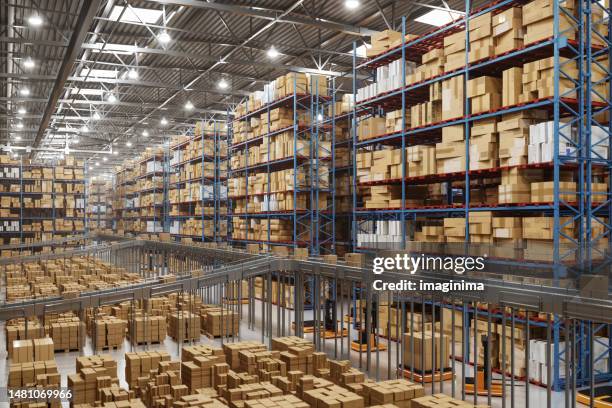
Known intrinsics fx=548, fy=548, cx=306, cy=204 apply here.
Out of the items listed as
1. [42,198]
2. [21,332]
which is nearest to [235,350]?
[21,332]

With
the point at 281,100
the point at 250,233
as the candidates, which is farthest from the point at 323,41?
the point at 250,233

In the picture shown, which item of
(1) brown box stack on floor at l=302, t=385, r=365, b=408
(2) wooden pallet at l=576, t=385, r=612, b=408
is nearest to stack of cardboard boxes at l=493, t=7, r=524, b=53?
(2) wooden pallet at l=576, t=385, r=612, b=408

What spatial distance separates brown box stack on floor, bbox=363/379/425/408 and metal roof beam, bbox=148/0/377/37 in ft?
34.4

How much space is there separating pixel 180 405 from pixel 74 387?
80.7 inches

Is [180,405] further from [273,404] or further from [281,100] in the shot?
[281,100]

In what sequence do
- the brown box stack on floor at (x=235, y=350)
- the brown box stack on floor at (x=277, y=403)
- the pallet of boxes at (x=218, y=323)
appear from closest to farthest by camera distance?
the brown box stack on floor at (x=277, y=403), the brown box stack on floor at (x=235, y=350), the pallet of boxes at (x=218, y=323)

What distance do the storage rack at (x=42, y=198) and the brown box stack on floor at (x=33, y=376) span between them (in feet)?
71.8

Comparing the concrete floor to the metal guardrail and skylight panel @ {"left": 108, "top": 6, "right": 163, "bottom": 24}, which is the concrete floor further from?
skylight panel @ {"left": 108, "top": 6, "right": 163, "bottom": 24}

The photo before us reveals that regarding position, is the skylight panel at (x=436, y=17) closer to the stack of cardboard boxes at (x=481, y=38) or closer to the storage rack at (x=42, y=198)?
the stack of cardboard boxes at (x=481, y=38)

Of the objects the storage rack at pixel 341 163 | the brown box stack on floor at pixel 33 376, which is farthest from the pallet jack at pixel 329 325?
the brown box stack on floor at pixel 33 376

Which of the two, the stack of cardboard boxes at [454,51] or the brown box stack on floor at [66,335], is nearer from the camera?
the stack of cardboard boxes at [454,51]

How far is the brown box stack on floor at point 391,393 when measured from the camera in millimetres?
6422

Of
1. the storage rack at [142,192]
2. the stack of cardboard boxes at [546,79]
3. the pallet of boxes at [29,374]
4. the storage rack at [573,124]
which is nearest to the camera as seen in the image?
the pallet of boxes at [29,374]

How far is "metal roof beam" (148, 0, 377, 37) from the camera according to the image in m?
13.7
